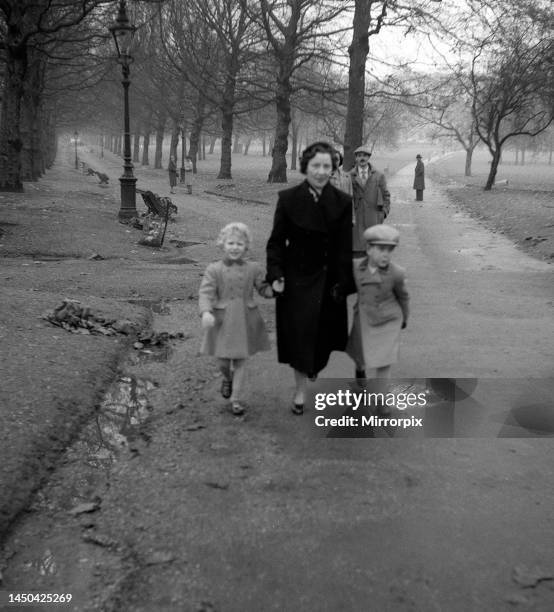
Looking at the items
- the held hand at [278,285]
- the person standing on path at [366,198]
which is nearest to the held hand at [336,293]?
the held hand at [278,285]

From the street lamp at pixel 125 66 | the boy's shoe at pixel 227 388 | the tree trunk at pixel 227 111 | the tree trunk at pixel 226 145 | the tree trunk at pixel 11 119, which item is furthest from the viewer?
the tree trunk at pixel 226 145

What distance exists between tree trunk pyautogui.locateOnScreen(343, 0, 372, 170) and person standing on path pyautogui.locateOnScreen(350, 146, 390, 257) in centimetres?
Result: 1320

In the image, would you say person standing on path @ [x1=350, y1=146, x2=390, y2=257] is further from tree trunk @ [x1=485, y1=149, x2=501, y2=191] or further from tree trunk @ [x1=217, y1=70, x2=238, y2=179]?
tree trunk @ [x1=485, y1=149, x2=501, y2=191]

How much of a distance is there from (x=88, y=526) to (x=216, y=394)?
79.5 inches

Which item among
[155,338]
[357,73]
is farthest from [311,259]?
[357,73]

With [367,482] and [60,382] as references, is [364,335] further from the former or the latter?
[60,382]

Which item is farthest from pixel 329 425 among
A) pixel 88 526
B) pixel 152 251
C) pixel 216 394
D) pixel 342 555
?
pixel 152 251

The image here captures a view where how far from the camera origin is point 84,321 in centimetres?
675

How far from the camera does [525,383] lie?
5301 mm

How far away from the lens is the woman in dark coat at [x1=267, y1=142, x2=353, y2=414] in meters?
4.34

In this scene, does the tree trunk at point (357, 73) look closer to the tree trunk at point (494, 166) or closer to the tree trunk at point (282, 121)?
the tree trunk at point (282, 121)

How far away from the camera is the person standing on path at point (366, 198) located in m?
9.05

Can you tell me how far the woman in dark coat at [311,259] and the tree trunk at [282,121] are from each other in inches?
999

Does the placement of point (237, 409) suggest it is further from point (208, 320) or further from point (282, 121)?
point (282, 121)
